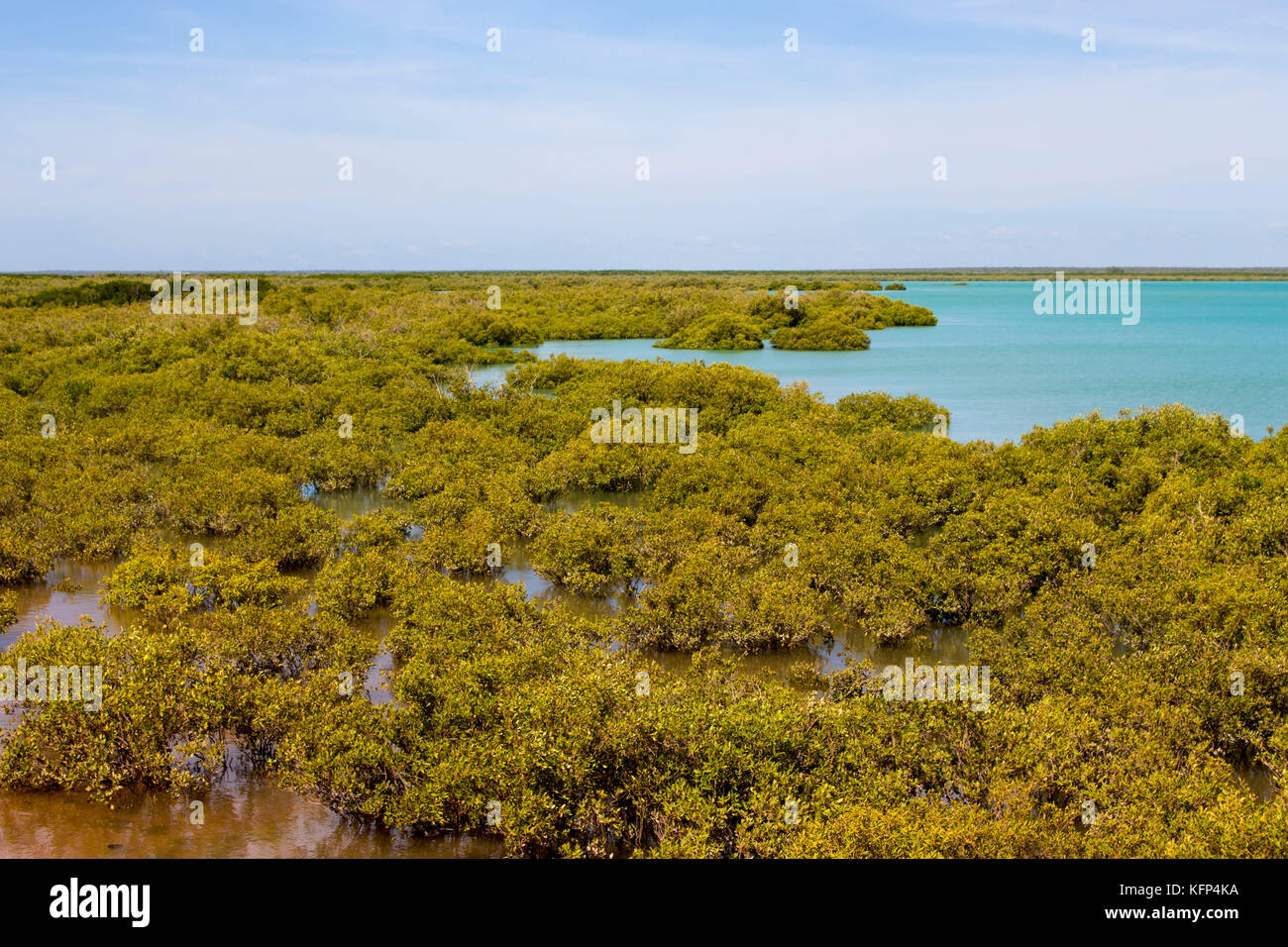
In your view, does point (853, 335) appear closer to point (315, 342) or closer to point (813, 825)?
point (315, 342)

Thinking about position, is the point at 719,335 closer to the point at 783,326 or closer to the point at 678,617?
the point at 783,326

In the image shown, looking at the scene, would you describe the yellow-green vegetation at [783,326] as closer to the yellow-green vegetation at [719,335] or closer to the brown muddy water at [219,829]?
the yellow-green vegetation at [719,335]

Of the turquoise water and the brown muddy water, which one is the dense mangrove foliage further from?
the turquoise water

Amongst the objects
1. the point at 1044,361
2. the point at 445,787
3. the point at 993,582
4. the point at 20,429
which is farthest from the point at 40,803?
the point at 1044,361

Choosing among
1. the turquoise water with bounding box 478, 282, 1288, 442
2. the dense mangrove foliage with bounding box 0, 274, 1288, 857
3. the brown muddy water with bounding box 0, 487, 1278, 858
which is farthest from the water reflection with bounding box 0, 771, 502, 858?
the turquoise water with bounding box 478, 282, 1288, 442

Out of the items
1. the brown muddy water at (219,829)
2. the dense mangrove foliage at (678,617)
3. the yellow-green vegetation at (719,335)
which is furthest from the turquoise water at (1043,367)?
the brown muddy water at (219,829)

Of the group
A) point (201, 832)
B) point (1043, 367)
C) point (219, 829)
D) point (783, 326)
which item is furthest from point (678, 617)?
point (783, 326)

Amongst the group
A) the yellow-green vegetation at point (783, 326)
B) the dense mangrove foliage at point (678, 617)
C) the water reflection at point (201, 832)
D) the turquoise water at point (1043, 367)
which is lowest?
the water reflection at point (201, 832)
